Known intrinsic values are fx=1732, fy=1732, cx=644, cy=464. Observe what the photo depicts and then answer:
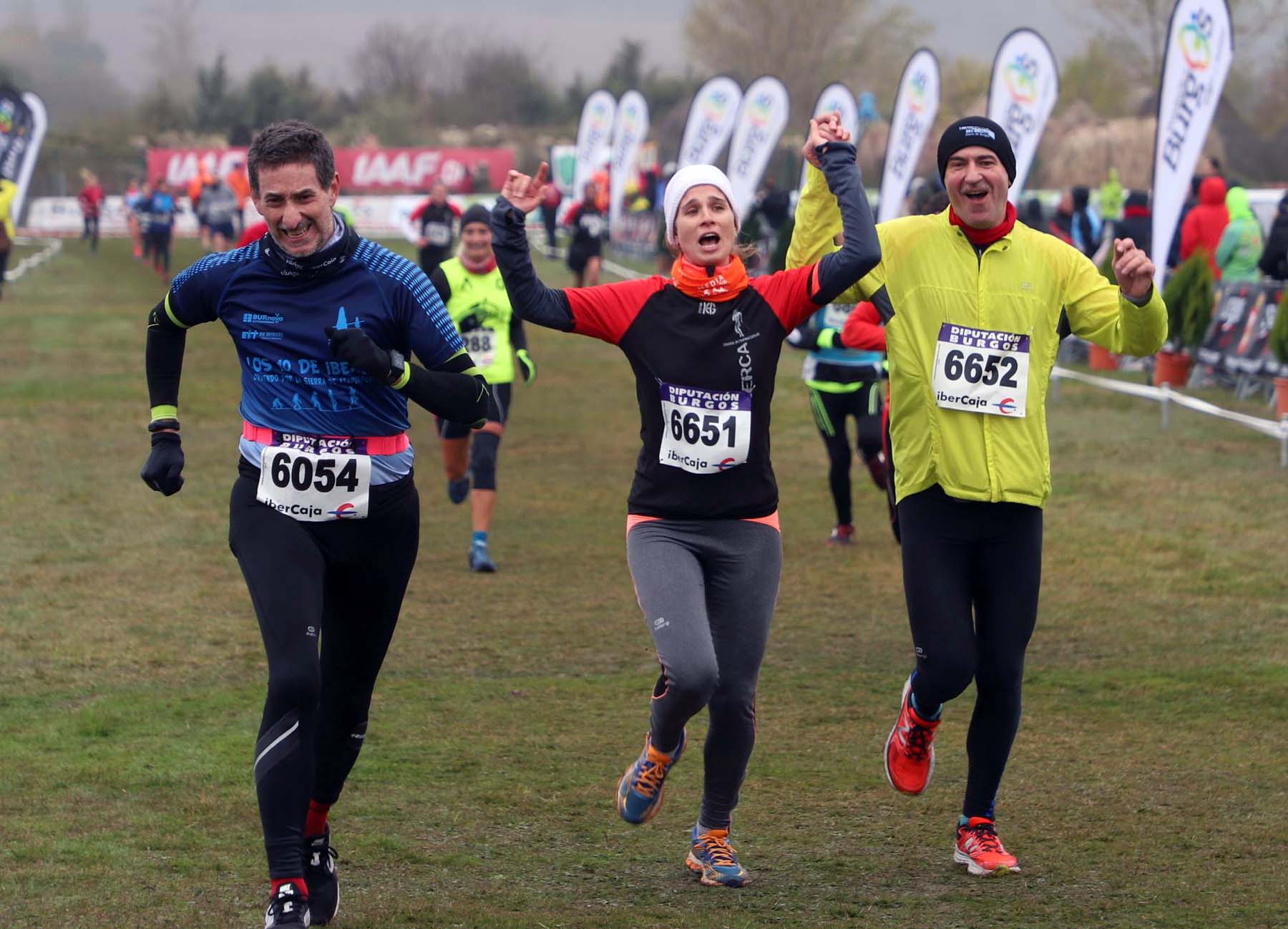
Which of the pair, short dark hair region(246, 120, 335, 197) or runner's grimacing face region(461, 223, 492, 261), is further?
runner's grimacing face region(461, 223, 492, 261)

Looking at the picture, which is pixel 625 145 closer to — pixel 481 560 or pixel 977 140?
pixel 481 560

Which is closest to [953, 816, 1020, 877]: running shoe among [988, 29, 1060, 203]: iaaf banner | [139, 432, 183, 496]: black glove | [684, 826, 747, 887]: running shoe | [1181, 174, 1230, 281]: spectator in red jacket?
[684, 826, 747, 887]: running shoe

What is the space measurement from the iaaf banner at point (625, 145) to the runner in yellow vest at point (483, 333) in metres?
28.8

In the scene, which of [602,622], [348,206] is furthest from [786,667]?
[348,206]

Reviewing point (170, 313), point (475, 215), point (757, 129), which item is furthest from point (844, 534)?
point (757, 129)

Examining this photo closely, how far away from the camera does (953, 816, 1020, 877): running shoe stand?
5207 millimetres

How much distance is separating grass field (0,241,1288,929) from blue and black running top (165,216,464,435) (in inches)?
55.4

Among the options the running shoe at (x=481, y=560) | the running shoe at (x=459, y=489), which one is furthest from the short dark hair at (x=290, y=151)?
the running shoe at (x=459, y=489)

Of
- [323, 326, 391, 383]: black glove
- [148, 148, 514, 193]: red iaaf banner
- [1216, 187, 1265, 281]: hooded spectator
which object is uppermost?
[323, 326, 391, 383]: black glove

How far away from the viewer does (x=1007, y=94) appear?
20.1 m

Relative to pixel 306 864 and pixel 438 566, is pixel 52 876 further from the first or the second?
pixel 438 566

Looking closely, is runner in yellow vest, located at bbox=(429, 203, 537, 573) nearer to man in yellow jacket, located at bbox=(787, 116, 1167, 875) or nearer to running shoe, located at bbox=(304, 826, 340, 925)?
man in yellow jacket, located at bbox=(787, 116, 1167, 875)

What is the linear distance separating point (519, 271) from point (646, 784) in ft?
5.29

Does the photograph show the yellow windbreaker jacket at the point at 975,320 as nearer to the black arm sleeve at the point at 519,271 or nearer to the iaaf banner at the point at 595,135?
the black arm sleeve at the point at 519,271
